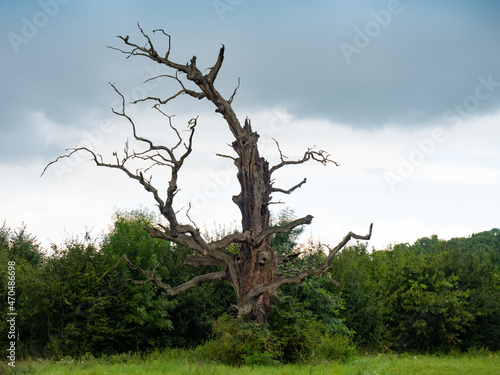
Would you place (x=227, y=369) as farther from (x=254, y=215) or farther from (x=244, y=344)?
(x=254, y=215)

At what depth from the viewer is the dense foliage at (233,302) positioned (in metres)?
17.0

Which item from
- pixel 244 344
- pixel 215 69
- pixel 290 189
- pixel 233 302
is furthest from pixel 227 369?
pixel 215 69

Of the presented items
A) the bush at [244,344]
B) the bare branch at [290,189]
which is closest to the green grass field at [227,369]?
the bush at [244,344]

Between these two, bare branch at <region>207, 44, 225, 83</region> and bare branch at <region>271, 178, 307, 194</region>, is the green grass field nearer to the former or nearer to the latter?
bare branch at <region>271, 178, 307, 194</region>

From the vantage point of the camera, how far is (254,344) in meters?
15.7

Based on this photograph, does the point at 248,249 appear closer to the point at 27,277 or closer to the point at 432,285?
the point at 27,277

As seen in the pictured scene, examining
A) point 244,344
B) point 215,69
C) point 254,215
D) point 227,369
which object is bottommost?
point 227,369

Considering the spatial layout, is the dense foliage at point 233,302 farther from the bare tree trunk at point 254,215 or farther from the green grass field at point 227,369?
the green grass field at point 227,369

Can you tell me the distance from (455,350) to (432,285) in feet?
11.0

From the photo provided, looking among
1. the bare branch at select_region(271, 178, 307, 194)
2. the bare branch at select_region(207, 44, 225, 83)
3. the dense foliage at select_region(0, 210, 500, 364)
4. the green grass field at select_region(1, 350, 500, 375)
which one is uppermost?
the bare branch at select_region(207, 44, 225, 83)

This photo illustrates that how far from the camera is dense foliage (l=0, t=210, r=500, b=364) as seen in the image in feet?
55.6

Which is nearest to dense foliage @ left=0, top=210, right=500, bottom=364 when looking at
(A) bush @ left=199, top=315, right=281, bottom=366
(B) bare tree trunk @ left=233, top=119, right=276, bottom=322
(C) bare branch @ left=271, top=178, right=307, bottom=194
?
(A) bush @ left=199, top=315, right=281, bottom=366

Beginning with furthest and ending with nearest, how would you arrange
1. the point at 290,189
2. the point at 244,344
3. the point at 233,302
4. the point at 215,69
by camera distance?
1. the point at 233,302
2. the point at 290,189
3. the point at 215,69
4. the point at 244,344

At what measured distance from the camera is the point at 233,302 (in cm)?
2277
